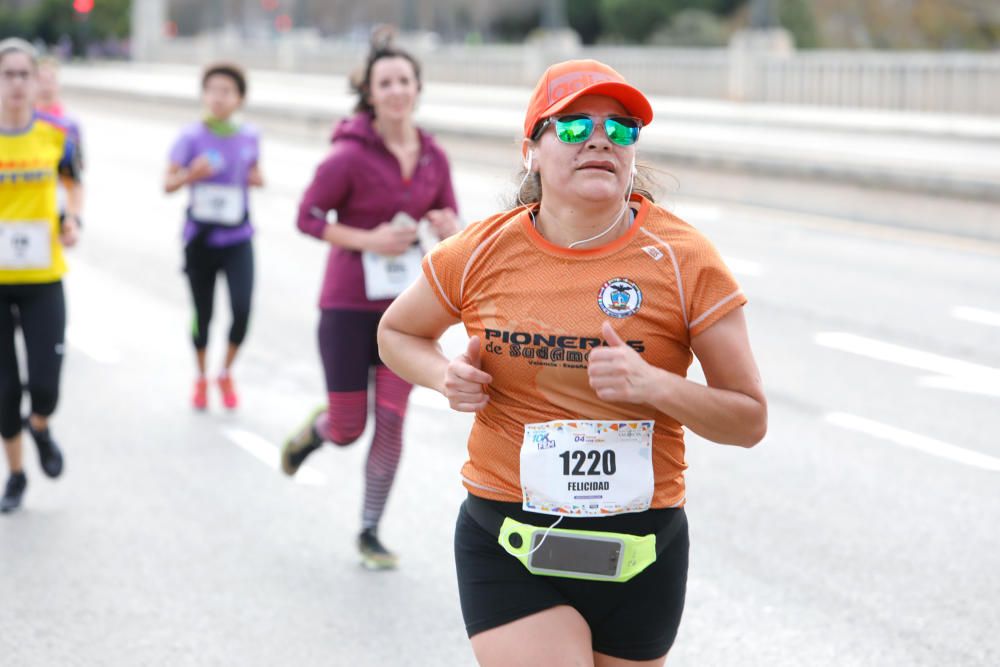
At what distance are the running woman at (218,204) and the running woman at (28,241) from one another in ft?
→ 6.88

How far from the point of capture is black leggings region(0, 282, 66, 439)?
6836 mm

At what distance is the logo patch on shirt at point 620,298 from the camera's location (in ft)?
10.7

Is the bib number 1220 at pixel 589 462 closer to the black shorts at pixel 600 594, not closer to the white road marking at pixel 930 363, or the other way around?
the black shorts at pixel 600 594

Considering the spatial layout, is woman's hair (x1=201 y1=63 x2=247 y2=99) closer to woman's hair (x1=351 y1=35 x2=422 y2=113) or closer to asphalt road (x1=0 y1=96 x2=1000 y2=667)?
asphalt road (x1=0 y1=96 x2=1000 y2=667)

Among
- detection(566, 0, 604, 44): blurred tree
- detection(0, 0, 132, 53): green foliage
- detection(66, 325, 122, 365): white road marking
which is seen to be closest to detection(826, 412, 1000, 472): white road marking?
detection(66, 325, 122, 365): white road marking

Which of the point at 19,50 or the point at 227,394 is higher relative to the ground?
the point at 19,50

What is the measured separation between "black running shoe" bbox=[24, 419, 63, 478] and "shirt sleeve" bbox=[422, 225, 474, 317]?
169 inches

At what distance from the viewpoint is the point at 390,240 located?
19.9ft

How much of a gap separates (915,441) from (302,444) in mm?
3672

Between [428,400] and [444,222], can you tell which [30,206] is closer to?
[444,222]

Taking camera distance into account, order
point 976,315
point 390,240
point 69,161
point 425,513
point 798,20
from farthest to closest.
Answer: point 798,20, point 976,315, point 425,513, point 69,161, point 390,240

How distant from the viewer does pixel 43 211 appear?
6887 mm

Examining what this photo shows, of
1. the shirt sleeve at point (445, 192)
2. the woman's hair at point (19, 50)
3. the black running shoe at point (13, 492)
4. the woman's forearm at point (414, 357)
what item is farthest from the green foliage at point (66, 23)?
the woman's forearm at point (414, 357)

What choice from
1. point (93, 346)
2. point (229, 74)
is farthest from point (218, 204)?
point (93, 346)
